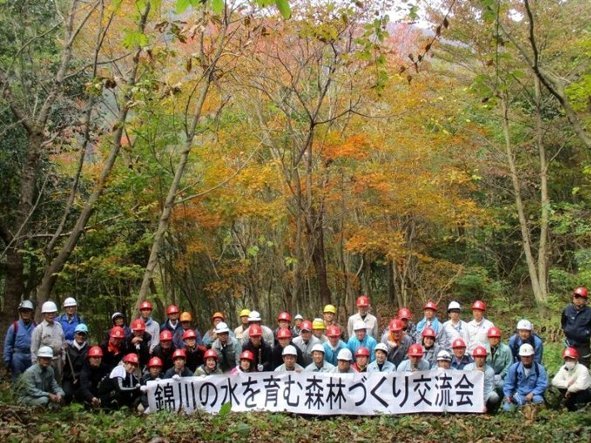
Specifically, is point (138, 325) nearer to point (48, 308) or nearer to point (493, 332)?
point (48, 308)

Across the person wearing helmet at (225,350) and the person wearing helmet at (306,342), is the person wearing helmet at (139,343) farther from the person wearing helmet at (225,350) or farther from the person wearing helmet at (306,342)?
the person wearing helmet at (306,342)

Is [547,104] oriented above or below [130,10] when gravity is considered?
below

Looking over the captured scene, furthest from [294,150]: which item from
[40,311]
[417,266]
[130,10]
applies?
[40,311]

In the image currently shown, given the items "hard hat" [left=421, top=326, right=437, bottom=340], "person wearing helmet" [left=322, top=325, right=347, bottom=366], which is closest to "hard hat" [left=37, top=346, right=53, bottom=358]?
"person wearing helmet" [left=322, top=325, right=347, bottom=366]

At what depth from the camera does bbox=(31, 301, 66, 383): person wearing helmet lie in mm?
10336

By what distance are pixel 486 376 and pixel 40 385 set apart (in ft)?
22.0

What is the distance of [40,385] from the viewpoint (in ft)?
31.6

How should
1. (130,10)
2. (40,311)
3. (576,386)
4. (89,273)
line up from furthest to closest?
(89,273), (130,10), (40,311), (576,386)

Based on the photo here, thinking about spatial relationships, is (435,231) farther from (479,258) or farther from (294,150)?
(294,150)

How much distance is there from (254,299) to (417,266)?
613cm

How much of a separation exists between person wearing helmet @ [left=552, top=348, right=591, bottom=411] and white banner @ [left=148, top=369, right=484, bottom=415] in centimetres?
147

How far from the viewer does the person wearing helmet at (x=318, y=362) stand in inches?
402

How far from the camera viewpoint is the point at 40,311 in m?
11.2

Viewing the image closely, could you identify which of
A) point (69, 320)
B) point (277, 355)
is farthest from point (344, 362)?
point (69, 320)
